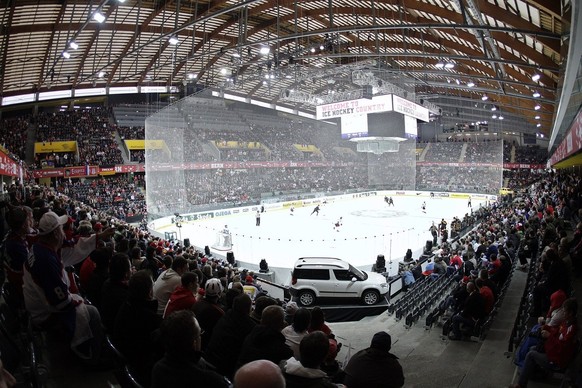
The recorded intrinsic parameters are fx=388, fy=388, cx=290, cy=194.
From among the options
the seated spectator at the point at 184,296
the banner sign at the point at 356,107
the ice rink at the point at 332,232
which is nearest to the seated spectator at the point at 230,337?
the seated spectator at the point at 184,296

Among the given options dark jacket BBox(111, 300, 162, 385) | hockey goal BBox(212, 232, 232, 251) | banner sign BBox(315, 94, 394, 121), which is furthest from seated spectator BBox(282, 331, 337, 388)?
banner sign BBox(315, 94, 394, 121)

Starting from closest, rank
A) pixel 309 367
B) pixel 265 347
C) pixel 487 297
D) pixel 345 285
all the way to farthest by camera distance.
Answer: pixel 309 367
pixel 265 347
pixel 487 297
pixel 345 285

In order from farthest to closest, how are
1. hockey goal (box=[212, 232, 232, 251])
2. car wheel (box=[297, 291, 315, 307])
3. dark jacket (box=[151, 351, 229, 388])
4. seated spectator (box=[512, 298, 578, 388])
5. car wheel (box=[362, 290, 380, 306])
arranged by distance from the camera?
hockey goal (box=[212, 232, 232, 251]), car wheel (box=[297, 291, 315, 307]), car wheel (box=[362, 290, 380, 306]), seated spectator (box=[512, 298, 578, 388]), dark jacket (box=[151, 351, 229, 388])

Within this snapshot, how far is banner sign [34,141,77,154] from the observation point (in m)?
33.9

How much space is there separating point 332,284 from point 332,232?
39.0 feet

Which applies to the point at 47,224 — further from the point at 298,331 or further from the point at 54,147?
the point at 54,147

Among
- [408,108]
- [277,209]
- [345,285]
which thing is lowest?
[345,285]

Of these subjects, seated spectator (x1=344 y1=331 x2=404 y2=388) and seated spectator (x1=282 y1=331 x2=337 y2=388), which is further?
seated spectator (x1=344 y1=331 x2=404 y2=388)

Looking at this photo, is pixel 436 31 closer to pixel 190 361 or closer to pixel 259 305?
pixel 259 305

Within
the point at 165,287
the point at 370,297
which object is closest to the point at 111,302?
the point at 165,287

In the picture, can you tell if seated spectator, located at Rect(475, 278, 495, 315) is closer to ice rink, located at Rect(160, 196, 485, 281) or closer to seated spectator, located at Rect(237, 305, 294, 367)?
seated spectator, located at Rect(237, 305, 294, 367)

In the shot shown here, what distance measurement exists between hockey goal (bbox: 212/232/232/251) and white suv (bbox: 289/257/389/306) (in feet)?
22.9

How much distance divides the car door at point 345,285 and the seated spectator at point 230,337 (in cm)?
822

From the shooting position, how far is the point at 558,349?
410cm
